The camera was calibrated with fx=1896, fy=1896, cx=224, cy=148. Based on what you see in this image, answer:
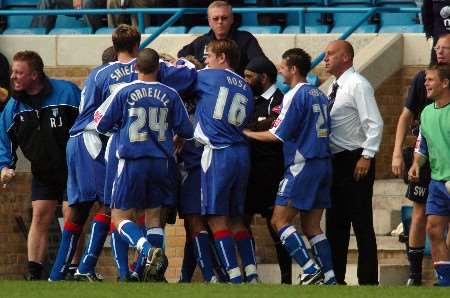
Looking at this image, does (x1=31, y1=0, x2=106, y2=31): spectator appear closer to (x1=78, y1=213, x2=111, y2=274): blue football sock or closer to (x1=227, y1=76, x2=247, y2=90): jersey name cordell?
(x1=78, y1=213, x2=111, y2=274): blue football sock

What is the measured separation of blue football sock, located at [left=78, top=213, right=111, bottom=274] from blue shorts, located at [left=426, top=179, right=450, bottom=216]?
7.97ft

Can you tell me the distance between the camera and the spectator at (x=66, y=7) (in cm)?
1953

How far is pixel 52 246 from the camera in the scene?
1641 cm

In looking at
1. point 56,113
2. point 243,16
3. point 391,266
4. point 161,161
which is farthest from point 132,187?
point 243,16

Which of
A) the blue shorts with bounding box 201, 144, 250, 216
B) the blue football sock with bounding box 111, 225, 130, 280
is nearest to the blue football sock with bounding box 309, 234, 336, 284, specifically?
the blue shorts with bounding box 201, 144, 250, 216

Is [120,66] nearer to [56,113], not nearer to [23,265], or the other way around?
[56,113]

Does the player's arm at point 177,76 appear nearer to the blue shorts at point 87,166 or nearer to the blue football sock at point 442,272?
the blue shorts at point 87,166

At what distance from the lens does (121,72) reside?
1402 centimetres

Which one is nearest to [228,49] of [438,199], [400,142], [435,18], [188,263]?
[400,142]

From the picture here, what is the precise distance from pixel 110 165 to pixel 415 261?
2.43 metres

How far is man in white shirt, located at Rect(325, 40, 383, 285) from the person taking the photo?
14055 mm

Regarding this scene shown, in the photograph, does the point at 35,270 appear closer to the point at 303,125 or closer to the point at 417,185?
the point at 303,125

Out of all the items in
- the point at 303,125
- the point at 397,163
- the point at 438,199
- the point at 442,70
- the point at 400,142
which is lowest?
the point at 438,199

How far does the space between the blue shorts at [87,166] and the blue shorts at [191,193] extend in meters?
0.65
